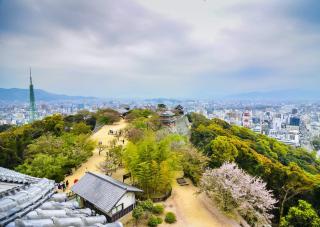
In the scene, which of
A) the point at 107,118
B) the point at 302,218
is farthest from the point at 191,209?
the point at 107,118

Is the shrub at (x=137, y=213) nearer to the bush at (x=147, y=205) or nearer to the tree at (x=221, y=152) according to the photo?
the bush at (x=147, y=205)

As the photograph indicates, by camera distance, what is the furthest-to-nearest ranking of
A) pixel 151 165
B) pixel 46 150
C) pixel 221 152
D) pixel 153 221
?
pixel 221 152
pixel 46 150
pixel 151 165
pixel 153 221

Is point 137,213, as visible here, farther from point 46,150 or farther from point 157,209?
point 46,150

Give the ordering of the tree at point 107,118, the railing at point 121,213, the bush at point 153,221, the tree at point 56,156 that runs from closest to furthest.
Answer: the railing at point 121,213, the bush at point 153,221, the tree at point 56,156, the tree at point 107,118

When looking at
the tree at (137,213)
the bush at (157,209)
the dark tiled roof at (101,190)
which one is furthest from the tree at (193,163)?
the tree at (137,213)

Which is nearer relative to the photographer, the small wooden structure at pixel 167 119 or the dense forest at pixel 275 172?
the dense forest at pixel 275 172
